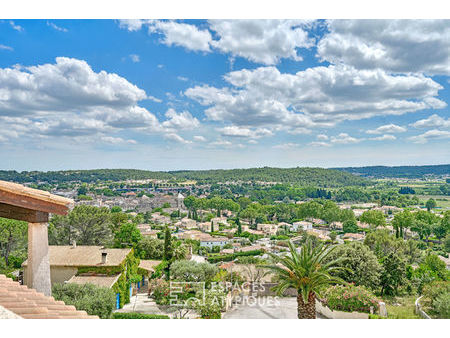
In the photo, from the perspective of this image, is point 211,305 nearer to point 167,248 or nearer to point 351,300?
point 351,300

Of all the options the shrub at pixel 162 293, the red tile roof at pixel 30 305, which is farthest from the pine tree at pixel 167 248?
the red tile roof at pixel 30 305

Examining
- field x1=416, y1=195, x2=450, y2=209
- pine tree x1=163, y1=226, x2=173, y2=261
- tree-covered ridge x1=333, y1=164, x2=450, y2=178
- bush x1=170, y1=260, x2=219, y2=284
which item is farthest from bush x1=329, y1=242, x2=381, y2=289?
tree-covered ridge x1=333, y1=164, x2=450, y2=178

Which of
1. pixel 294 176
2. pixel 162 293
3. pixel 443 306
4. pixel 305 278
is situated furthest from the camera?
pixel 294 176

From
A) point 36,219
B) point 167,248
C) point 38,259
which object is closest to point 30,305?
point 38,259

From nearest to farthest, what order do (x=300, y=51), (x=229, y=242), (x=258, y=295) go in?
(x=258, y=295)
(x=300, y=51)
(x=229, y=242)

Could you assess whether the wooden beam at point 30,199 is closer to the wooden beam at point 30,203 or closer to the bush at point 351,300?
the wooden beam at point 30,203
